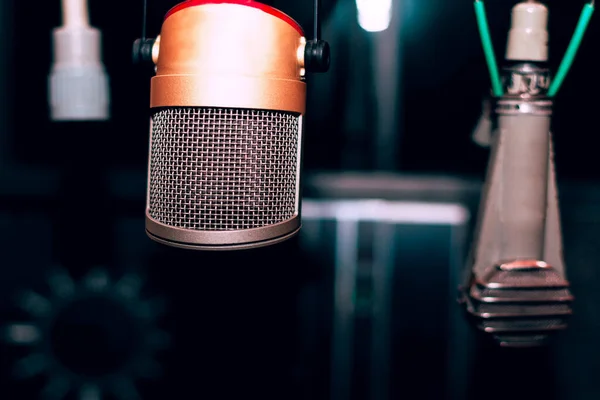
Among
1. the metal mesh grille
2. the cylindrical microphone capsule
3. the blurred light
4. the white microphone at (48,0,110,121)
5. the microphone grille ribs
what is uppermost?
the blurred light

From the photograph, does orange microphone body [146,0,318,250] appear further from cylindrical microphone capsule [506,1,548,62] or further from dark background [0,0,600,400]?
dark background [0,0,600,400]

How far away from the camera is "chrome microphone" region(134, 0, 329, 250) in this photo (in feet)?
1.63

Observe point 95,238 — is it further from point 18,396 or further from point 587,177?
point 587,177

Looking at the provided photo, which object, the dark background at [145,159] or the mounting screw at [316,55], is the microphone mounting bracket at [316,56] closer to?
the mounting screw at [316,55]

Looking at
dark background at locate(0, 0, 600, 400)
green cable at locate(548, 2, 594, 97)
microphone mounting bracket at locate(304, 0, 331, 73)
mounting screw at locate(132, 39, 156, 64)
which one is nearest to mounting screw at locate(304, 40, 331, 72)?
microphone mounting bracket at locate(304, 0, 331, 73)

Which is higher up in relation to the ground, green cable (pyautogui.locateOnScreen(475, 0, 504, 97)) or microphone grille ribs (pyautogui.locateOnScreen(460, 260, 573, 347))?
green cable (pyautogui.locateOnScreen(475, 0, 504, 97))

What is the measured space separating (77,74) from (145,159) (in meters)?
0.53

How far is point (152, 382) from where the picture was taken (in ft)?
3.73

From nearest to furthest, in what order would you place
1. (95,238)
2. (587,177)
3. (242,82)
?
(242,82)
(587,177)
(95,238)

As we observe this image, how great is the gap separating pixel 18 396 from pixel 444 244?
89cm

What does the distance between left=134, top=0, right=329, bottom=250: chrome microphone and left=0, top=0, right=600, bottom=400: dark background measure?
1.74ft

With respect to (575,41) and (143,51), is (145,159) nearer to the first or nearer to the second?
(143,51)

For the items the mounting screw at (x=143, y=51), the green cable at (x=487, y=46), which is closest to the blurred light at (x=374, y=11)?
the green cable at (x=487, y=46)

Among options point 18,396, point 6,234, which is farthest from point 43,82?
point 18,396
